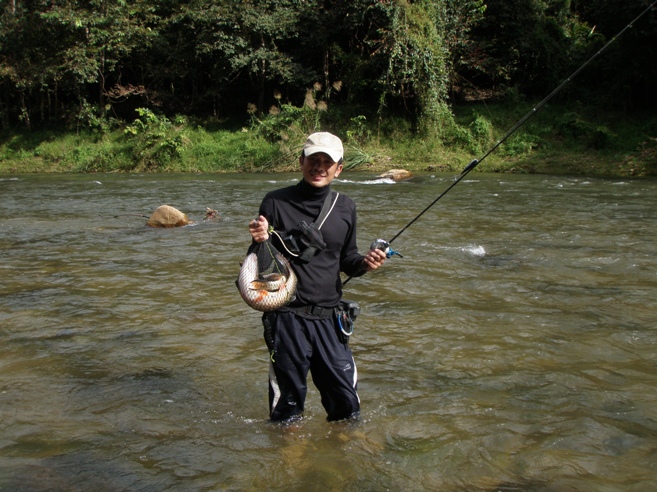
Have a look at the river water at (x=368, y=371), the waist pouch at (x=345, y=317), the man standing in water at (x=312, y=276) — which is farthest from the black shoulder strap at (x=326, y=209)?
the river water at (x=368, y=371)

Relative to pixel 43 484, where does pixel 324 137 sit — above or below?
above

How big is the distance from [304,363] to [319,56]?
101 ft

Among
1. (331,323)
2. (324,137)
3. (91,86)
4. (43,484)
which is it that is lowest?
(43,484)

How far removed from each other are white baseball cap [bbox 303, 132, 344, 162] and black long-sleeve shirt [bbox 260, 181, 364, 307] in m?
0.20

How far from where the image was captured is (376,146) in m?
27.6

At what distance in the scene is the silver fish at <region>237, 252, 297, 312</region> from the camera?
320 cm

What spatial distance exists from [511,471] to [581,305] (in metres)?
3.44

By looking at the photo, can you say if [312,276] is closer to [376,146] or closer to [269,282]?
[269,282]

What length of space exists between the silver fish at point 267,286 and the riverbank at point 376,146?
2045 cm

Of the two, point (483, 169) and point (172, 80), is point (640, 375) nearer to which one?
point (483, 169)

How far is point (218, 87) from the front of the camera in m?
33.1

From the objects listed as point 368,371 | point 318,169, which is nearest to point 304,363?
point 318,169

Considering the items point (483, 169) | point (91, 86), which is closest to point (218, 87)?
point (91, 86)

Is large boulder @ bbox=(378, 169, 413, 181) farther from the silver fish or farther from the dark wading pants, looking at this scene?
the silver fish
